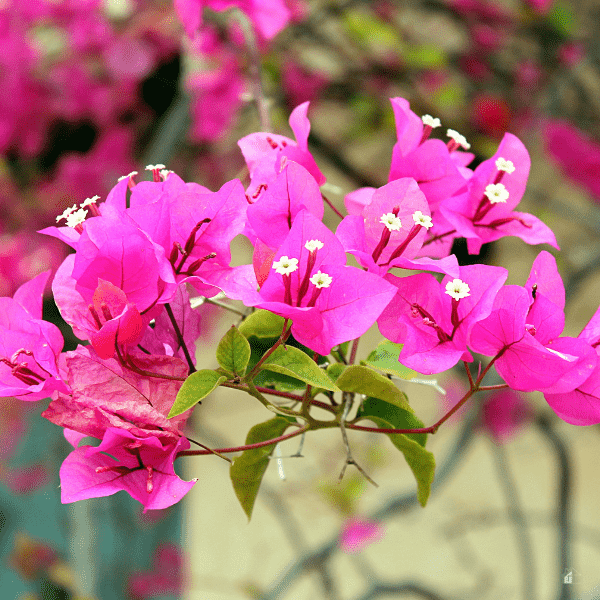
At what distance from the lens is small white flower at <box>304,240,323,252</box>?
0.97 feet

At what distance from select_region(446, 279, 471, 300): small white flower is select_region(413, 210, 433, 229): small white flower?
0.10 ft

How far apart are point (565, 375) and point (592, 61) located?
1.51 metres

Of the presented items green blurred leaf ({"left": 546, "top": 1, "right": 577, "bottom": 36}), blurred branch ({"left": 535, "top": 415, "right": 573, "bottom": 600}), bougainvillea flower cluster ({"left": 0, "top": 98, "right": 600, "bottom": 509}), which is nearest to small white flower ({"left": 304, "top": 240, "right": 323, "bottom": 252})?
bougainvillea flower cluster ({"left": 0, "top": 98, "right": 600, "bottom": 509})

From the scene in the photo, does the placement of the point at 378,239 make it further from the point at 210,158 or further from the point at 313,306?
the point at 210,158

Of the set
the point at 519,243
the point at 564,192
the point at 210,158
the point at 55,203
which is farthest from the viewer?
the point at 564,192

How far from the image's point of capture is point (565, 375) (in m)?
0.31

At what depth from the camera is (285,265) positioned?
A: 0.97 feet

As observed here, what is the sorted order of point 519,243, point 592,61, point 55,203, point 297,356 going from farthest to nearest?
1. point 519,243
2. point 55,203
3. point 592,61
4. point 297,356

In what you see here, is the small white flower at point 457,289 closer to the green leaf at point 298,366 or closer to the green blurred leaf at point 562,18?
the green leaf at point 298,366

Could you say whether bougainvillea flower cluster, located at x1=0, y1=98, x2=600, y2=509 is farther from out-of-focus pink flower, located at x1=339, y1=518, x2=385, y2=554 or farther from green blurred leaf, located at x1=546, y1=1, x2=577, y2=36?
green blurred leaf, located at x1=546, y1=1, x2=577, y2=36

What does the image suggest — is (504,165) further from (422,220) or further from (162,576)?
(162,576)

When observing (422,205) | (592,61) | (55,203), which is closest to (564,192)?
(592,61)

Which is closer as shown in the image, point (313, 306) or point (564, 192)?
point (313, 306)

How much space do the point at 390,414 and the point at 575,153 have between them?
4.79ft
